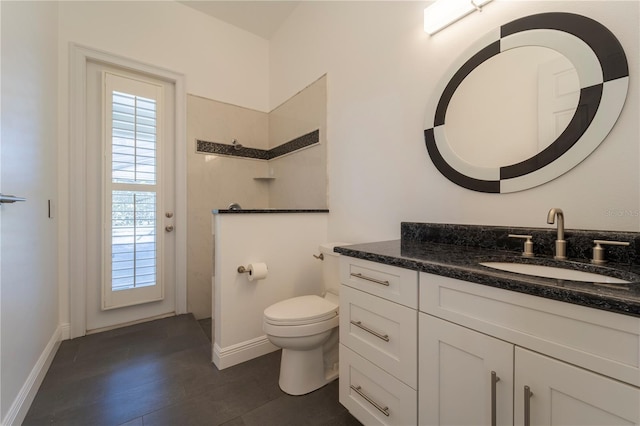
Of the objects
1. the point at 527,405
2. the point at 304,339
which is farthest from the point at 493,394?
the point at 304,339

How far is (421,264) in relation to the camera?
0.91 meters

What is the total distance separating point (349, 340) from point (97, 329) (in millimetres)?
2176

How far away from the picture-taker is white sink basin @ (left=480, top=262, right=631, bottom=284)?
0.82 metres

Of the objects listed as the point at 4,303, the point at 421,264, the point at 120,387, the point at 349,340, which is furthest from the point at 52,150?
the point at 421,264

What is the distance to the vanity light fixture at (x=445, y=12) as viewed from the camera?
1.29m

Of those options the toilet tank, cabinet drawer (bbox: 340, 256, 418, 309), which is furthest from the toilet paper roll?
cabinet drawer (bbox: 340, 256, 418, 309)

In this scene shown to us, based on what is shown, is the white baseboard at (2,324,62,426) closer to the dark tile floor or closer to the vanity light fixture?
the dark tile floor

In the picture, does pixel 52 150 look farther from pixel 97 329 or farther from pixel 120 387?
pixel 120 387

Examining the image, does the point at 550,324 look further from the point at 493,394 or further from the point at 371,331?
the point at 371,331

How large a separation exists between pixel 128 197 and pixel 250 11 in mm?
2055

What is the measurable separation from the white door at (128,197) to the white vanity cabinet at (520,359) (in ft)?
7.57

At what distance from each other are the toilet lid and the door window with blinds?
57.6 inches

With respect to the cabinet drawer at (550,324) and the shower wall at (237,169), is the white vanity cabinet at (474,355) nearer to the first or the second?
the cabinet drawer at (550,324)

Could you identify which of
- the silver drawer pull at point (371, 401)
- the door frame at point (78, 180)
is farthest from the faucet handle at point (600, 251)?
the door frame at point (78, 180)
